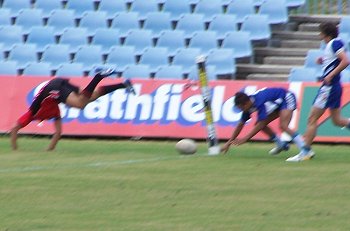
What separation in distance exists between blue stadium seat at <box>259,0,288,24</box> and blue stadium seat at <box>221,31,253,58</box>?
0.78 meters

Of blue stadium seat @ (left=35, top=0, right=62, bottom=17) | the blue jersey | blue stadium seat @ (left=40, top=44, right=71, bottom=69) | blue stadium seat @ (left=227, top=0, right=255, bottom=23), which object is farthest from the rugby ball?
blue stadium seat @ (left=35, top=0, right=62, bottom=17)

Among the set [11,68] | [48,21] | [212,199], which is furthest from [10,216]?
[48,21]

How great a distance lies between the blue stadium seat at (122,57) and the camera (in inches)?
910

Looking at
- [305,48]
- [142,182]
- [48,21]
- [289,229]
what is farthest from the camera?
[48,21]

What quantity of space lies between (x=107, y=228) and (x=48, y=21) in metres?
15.6

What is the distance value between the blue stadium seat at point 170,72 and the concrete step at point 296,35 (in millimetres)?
2776

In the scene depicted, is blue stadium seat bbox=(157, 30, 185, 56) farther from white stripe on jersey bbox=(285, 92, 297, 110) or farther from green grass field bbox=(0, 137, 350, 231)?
white stripe on jersey bbox=(285, 92, 297, 110)

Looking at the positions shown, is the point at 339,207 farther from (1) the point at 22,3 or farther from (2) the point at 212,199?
(1) the point at 22,3

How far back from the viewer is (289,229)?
10.1 metres

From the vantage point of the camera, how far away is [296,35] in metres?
23.5

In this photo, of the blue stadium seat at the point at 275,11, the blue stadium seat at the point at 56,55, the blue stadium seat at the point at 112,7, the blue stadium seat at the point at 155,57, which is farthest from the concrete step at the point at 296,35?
the blue stadium seat at the point at 56,55

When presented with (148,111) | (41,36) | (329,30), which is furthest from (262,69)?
(329,30)

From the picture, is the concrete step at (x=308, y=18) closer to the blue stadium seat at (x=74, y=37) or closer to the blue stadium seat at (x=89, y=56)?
the blue stadium seat at (x=89, y=56)

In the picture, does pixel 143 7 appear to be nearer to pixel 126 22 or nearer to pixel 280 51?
pixel 126 22
